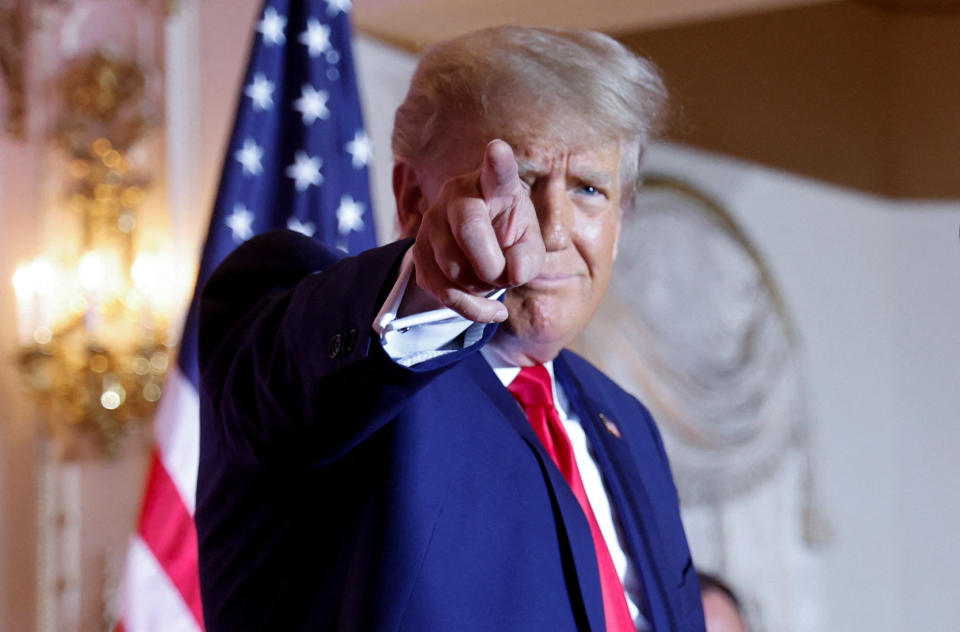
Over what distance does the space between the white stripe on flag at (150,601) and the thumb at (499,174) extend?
57.5 inches

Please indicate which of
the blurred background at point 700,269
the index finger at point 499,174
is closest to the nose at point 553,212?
the index finger at point 499,174

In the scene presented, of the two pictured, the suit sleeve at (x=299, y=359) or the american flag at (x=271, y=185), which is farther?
the american flag at (x=271, y=185)

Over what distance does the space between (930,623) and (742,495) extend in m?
1.50

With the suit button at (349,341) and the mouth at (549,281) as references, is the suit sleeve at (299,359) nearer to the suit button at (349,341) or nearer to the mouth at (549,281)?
the suit button at (349,341)

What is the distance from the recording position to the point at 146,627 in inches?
77.5

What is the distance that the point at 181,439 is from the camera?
2.04 meters

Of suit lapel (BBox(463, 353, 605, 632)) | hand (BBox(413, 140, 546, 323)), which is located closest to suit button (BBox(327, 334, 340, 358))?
hand (BBox(413, 140, 546, 323))

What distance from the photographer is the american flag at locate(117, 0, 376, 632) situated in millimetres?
2000

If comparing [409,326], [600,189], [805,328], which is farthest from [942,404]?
[409,326]

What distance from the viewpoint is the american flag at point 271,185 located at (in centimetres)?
200

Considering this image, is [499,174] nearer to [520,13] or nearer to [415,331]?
[415,331]

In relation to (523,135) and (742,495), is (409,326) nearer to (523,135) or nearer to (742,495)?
(523,135)

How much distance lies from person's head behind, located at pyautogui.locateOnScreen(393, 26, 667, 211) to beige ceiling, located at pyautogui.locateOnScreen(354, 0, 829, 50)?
47.6 inches

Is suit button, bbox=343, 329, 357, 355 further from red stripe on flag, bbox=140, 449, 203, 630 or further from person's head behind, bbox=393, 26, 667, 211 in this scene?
red stripe on flag, bbox=140, 449, 203, 630
